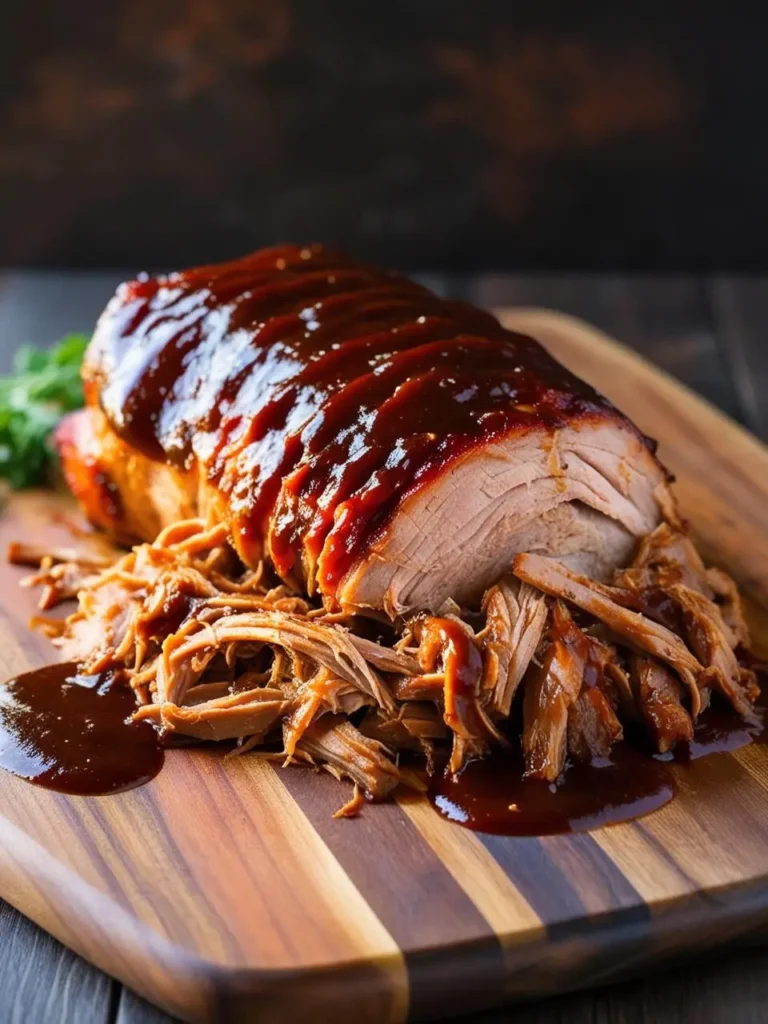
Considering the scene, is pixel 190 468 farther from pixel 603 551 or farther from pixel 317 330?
pixel 603 551

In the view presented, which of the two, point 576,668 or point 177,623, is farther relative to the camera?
point 177,623

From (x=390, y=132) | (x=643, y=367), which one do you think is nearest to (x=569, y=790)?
(x=643, y=367)

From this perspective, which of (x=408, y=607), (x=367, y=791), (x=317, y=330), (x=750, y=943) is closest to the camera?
(x=750, y=943)

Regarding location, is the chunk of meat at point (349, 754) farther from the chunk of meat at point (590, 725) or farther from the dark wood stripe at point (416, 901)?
the chunk of meat at point (590, 725)

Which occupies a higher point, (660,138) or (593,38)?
(593,38)

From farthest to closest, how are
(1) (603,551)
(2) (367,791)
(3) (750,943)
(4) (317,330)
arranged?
(4) (317,330)
(1) (603,551)
(2) (367,791)
(3) (750,943)

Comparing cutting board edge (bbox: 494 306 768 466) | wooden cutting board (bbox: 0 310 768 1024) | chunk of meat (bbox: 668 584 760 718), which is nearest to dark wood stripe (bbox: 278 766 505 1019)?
wooden cutting board (bbox: 0 310 768 1024)

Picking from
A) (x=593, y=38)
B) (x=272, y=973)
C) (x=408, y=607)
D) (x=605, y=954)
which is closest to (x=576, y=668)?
(x=408, y=607)

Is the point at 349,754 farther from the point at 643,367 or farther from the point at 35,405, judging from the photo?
the point at 643,367

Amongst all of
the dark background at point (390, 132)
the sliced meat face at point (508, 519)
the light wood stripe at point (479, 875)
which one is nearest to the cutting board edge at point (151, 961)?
the light wood stripe at point (479, 875)
